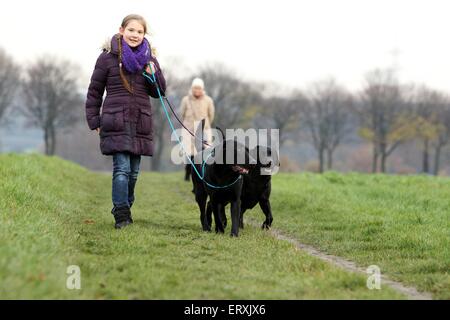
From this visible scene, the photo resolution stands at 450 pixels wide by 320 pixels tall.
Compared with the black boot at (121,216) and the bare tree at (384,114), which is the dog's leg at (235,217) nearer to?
the black boot at (121,216)

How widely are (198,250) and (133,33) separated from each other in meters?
3.07

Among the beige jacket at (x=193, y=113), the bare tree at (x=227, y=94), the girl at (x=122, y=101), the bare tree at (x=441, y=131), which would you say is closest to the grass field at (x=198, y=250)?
the girl at (x=122, y=101)

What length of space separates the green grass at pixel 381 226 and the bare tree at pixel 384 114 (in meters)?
44.2

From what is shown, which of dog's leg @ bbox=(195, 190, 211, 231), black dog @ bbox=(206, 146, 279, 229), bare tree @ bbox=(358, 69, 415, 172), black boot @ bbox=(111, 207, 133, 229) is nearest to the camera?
black boot @ bbox=(111, 207, 133, 229)

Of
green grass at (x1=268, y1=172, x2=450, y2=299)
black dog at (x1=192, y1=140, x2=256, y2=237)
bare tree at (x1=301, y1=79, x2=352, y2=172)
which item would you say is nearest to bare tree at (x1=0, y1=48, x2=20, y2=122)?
bare tree at (x1=301, y1=79, x2=352, y2=172)

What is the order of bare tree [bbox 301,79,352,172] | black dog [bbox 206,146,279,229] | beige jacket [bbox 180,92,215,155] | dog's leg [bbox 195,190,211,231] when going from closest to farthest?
dog's leg [bbox 195,190,211,231] < black dog [bbox 206,146,279,229] < beige jacket [bbox 180,92,215,155] < bare tree [bbox 301,79,352,172]

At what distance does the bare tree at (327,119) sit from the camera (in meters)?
63.8

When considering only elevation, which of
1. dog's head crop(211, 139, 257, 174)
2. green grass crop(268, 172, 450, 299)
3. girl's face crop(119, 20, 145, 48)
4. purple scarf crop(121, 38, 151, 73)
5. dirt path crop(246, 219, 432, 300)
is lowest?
dirt path crop(246, 219, 432, 300)

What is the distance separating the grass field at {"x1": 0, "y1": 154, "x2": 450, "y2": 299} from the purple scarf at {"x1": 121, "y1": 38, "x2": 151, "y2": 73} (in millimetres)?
2149

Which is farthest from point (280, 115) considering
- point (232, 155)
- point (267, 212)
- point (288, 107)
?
point (232, 155)

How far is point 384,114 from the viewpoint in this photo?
193ft

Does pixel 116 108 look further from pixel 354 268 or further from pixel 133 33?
pixel 354 268

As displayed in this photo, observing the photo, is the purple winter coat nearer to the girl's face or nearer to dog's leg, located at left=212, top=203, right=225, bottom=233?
the girl's face

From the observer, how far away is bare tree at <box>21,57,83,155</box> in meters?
55.8
